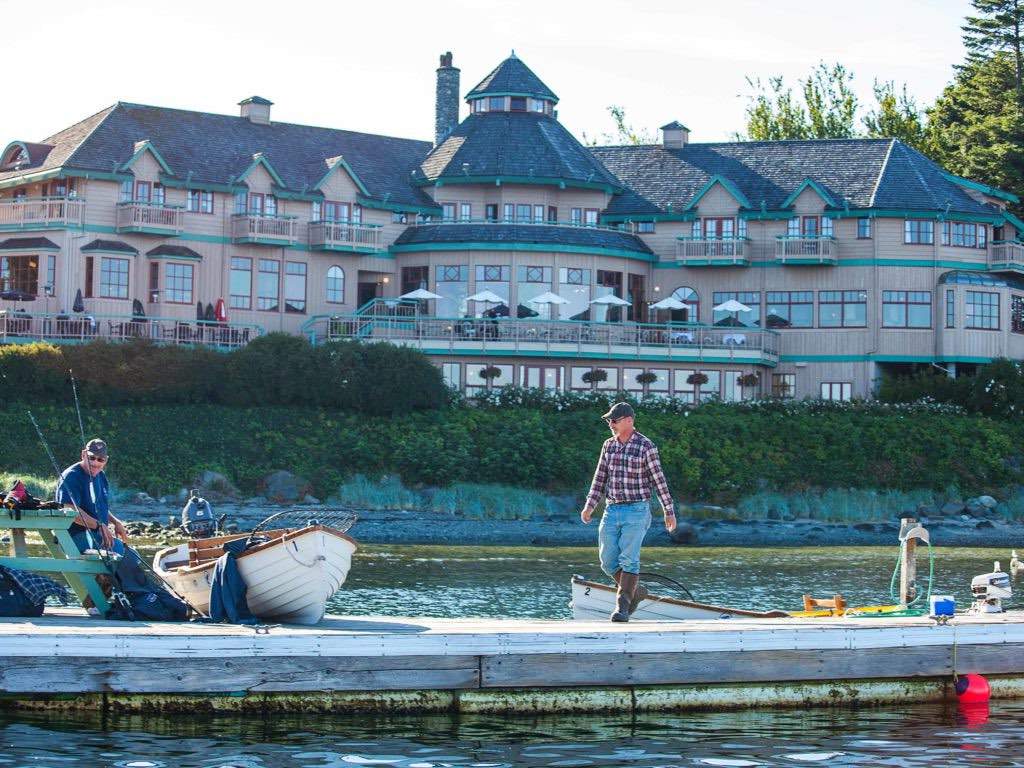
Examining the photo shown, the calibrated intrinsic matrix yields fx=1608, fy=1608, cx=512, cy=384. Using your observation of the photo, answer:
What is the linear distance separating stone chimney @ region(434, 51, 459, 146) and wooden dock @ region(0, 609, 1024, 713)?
163 ft

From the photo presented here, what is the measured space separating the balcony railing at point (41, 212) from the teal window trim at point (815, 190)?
25063 mm

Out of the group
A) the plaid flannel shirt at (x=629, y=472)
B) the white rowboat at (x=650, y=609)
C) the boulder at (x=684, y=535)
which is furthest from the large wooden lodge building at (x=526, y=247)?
the plaid flannel shirt at (x=629, y=472)

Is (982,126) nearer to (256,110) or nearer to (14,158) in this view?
(256,110)

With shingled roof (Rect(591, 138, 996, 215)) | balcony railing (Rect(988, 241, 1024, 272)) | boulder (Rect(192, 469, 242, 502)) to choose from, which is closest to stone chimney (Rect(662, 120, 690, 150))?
shingled roof (Rect(591, 138, 996, 215))

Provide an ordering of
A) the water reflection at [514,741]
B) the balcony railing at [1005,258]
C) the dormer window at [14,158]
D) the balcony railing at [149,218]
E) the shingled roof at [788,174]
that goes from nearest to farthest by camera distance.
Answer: the water reflection at [514,741] < the balcony railing at [149,218] < the dormer window at [14,158] < the shingled roof at [788,174] < the balcony railing at [1005,258]

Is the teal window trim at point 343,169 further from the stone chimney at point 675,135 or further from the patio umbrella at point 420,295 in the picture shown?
the stone chimney at point 675,135

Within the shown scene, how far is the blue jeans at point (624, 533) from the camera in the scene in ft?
55.4

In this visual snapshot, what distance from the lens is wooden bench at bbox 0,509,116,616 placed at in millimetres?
16953

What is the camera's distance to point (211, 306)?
54625 mm

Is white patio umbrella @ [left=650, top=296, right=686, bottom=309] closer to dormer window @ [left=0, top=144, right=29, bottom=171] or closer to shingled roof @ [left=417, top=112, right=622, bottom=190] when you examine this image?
shingled roof @ [left=417, top=112, right=622, bottom=190]

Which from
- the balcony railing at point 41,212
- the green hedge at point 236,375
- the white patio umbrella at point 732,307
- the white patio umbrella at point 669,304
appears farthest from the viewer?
the white patio umbrella at point 732,307

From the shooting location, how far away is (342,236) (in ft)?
187

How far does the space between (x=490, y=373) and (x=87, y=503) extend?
38.3m

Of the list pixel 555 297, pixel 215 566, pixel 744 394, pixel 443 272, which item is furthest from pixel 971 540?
pixel 215 566
